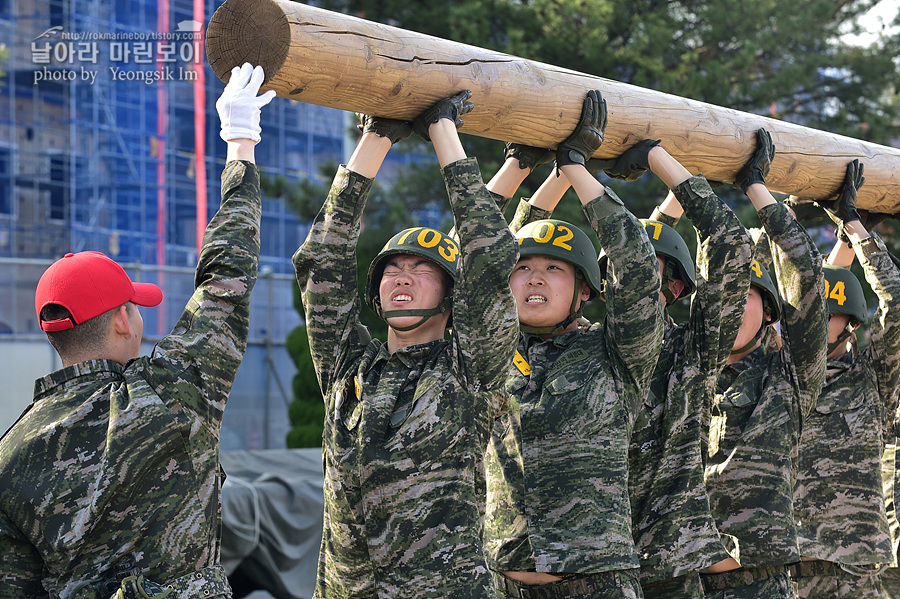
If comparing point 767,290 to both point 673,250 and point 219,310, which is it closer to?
point 673,250

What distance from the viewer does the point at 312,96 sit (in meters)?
3.60

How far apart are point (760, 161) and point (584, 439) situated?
1754mm

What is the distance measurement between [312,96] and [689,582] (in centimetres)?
246

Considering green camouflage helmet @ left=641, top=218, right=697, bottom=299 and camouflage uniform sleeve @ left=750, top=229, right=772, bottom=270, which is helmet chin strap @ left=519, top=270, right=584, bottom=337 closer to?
green camouflage helmet @ left=641, top=218, right=697, bottom=299

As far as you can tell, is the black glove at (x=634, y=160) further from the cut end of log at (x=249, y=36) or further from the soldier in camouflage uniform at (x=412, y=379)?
the cut end of log at (x=249, y=36)

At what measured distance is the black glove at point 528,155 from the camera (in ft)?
14.6

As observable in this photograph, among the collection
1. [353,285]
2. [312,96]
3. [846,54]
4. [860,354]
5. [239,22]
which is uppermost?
[846,54]

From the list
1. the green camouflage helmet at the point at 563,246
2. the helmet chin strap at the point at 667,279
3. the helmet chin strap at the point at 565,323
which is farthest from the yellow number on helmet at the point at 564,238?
the helmet chin strap at the point at 667,279

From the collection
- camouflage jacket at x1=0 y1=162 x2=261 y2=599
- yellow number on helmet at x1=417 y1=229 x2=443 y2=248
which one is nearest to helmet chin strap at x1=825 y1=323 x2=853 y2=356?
yellow number on helmet at x1=417 y1=229 x2=443 y2=248

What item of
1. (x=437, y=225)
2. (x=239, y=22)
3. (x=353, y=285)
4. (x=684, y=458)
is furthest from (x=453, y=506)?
(x=437, y=225)

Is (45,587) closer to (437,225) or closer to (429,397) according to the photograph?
(429,397)

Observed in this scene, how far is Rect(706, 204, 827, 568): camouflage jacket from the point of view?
460 cm

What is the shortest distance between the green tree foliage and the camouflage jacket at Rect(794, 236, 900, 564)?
5.91 m

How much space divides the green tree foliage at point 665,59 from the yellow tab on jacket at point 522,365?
746 cm
